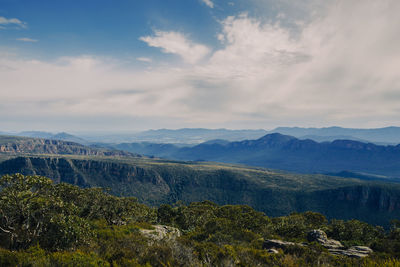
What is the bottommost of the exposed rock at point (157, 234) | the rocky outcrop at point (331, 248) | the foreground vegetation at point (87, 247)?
the exposed rock at point (157, 234)

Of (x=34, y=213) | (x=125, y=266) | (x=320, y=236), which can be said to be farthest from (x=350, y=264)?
(x=34, y=213)

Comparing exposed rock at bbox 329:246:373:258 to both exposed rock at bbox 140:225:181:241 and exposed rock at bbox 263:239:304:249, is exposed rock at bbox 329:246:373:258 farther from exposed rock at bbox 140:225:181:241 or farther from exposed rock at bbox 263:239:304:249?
exposed rock at bbox 140:225:181:241

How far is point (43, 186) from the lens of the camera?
26.8 m

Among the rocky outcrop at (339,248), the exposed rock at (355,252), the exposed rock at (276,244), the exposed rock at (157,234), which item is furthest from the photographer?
the exposed rock at (157,234)

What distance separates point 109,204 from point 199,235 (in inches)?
1082

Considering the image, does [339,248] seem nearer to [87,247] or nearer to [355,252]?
[355,252]

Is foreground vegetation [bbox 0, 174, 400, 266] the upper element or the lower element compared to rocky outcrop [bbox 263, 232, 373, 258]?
upper

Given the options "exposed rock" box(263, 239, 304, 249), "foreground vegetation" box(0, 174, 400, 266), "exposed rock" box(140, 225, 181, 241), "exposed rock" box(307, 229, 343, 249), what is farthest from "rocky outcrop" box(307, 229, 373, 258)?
"exposed rock" box(140, 225, 181, 241)

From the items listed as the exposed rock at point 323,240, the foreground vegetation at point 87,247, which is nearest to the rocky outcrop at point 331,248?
the exposed rock at point 323,240

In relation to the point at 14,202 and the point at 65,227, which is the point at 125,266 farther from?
the point at 14,202

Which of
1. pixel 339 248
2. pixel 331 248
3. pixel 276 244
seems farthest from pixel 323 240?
pixel 276 244

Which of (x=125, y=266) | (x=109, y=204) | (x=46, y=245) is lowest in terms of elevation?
(x=109, y=204)

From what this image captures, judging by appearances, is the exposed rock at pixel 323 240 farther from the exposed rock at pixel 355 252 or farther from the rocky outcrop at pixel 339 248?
the exposed rock at pixel 355 252

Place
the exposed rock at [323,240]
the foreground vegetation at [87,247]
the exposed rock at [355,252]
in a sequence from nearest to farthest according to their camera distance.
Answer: the foreground vegetation at [87,247], the exposed rock at [355,252], the exposed rock at [323,240]
